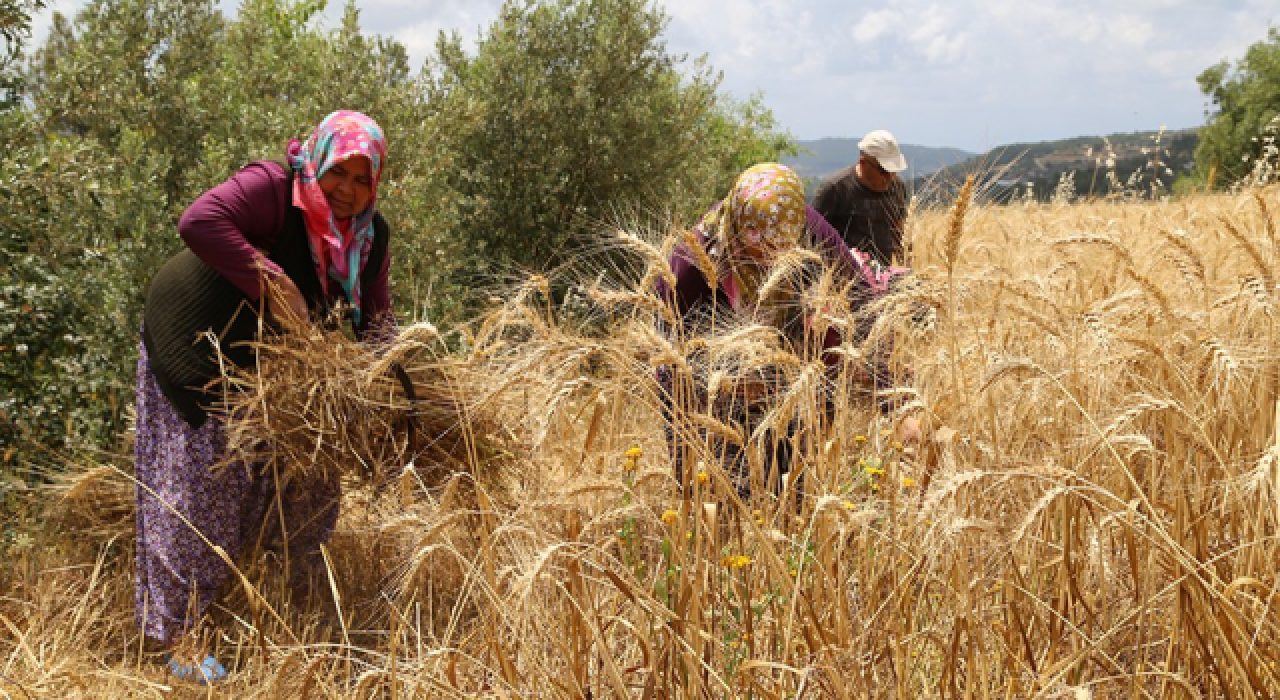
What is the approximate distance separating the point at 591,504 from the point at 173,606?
1341 mm

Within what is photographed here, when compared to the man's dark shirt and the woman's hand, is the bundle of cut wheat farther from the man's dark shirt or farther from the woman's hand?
the man's dark shirt

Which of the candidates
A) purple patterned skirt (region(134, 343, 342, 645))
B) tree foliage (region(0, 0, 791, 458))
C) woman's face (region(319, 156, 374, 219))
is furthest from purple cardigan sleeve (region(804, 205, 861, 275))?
purple patterned skirt (region(134, 343, 342, 645))

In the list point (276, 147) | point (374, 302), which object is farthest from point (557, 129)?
point (374, 302)

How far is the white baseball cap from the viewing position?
181 inches

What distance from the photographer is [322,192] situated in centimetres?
274

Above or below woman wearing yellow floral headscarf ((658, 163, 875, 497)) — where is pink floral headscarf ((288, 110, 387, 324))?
above

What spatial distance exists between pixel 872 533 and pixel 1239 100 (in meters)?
39.1

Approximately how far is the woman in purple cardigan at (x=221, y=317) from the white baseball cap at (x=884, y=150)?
2635 mm

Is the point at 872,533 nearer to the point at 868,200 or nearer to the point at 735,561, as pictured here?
the point at 735,561

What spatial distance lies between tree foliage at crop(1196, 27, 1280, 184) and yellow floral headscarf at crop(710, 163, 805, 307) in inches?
1299

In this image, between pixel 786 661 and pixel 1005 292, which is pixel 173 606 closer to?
pixel 786 661

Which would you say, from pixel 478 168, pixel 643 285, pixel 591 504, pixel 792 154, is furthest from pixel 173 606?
pixel 792 154

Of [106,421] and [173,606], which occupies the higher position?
[106,421]

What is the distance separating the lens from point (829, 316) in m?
2.36
